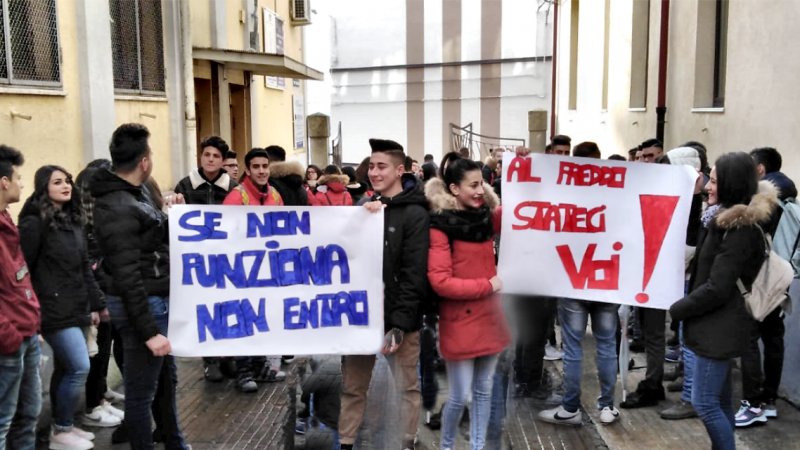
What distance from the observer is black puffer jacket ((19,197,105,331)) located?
4324mm

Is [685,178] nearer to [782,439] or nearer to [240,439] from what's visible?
[782,439]

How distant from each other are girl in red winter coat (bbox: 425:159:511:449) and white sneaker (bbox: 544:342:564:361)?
2548mm

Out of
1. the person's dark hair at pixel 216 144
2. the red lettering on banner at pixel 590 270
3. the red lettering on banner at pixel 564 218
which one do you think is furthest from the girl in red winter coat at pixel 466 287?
the person's dark hair at pixel 216 144

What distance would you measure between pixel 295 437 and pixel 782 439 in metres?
3.23

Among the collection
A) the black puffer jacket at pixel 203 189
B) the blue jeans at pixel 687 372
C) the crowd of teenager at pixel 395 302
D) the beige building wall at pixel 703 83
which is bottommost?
the blue jeans at pixel 687 372

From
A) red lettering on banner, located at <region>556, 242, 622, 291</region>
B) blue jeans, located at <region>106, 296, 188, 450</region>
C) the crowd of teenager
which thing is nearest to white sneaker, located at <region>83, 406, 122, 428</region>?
the crowd of teenager

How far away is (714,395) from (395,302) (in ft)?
5.85

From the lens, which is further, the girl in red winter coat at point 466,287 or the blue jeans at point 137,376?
the girl in red winter coat at point 466,287

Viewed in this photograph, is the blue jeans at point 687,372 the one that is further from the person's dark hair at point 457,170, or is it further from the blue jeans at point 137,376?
the blue jeans at point 137,376

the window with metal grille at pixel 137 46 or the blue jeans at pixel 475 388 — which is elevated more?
the window with metal grille at pixel 137 46

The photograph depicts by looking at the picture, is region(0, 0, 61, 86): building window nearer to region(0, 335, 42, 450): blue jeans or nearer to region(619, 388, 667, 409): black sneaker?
region(0, 335, 42, 450): blue jeans

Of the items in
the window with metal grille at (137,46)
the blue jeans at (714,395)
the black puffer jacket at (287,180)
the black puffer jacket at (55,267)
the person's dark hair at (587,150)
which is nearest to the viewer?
the blue jeans at (714,395)

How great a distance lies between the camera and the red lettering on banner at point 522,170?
487cm

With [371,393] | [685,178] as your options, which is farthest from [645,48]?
[371,393]
